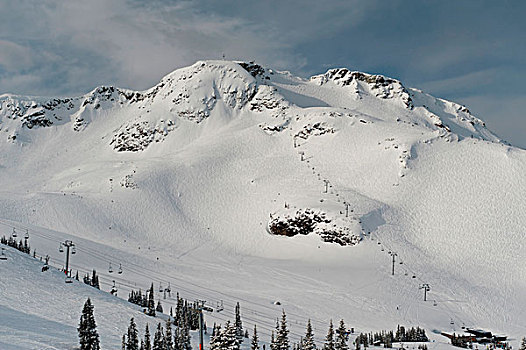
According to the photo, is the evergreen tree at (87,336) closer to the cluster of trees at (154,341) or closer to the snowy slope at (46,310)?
the snowy slope at (46,310)

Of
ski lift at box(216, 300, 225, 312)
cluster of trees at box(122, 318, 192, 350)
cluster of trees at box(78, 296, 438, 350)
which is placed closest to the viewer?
cluster of trees at box(78, 296, 438, 350)

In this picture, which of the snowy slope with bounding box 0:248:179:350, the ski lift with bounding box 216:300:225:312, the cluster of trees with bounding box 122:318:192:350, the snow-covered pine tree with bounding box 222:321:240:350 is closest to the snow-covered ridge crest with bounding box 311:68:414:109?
the ski lift with bounding box 216:300:225:312

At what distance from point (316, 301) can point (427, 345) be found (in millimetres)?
14275

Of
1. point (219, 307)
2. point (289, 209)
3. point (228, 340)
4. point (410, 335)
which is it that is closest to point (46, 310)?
point (228, 340)

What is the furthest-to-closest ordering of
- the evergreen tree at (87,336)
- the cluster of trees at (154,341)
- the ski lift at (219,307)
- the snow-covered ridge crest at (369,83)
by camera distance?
the snow-covered ridge crest at (369,83) < the ski lift at (219,307) < the cluster of trees at (154,341) < the evergreen tree at (87,336)

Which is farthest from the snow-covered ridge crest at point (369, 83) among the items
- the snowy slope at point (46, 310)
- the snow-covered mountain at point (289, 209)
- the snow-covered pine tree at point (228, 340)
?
the snow-covered pine tree at point (228, 340)

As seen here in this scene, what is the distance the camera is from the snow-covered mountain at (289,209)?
57.3 m

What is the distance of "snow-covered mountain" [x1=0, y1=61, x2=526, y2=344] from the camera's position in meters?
57.3

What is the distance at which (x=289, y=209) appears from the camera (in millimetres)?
83938

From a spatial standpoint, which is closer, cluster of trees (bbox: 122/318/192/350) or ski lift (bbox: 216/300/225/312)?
cluster of trees (bbox: 122/318/192/350)

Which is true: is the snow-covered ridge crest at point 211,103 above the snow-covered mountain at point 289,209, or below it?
above

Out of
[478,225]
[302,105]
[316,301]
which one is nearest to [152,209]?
[316,301]

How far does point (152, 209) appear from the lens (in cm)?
9012

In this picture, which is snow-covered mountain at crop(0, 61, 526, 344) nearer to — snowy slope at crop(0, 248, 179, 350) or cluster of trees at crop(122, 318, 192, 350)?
snowy slope at crop(0, 248, 179, 350)
